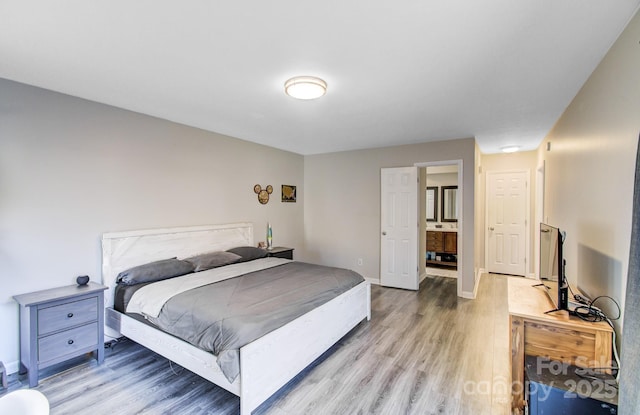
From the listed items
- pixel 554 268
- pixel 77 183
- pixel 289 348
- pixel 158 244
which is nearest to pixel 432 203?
pixel 554 268

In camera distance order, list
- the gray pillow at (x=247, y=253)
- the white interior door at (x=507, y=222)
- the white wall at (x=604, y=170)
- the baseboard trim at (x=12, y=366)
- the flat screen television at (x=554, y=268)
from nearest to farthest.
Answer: the white wall at (x=604, y=170)
the flat screen television at (x=554, y=268)
the baseboard trim at (x=12, y=366)
the gray pillow at (x=247, y=253)
the white interior door at (x=507, y=222)

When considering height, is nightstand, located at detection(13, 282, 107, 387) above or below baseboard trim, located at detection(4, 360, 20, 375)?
above

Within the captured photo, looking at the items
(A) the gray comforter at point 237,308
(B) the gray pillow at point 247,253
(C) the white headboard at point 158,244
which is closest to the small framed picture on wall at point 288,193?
(C) the white headboard at point 158,244

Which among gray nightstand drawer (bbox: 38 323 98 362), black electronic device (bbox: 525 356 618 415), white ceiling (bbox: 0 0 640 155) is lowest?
gray nightstand drawer (bbox: 38 323 98 362)

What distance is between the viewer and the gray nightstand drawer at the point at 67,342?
7.57ft

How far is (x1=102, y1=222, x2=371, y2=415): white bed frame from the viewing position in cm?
196

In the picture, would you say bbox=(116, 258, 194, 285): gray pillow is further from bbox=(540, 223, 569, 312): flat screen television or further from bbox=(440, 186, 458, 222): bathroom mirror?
bbox=(440, 186, 458, 222): bathroom mirror

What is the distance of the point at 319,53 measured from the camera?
1.99 meters

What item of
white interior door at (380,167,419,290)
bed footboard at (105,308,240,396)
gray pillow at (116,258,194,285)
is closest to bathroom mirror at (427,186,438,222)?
white interior door at (380,167,419,290)

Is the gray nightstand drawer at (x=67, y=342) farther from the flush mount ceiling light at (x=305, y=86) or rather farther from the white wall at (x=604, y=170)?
the white wall at (x=604, y=170)

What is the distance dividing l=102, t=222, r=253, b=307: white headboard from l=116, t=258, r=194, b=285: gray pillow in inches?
5.4

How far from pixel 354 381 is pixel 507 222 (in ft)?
16.6

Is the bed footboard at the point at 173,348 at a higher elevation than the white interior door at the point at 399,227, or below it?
below

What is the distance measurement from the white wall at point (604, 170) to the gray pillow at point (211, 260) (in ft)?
11.7
